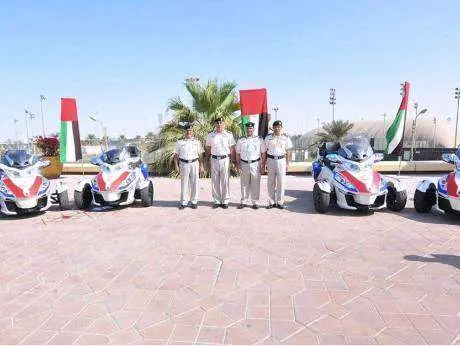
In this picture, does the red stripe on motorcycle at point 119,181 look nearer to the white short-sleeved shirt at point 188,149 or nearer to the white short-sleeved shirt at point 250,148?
the white short-sleeved shirt at point 188,149

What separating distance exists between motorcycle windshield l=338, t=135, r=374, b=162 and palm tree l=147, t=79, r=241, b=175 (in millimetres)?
5663

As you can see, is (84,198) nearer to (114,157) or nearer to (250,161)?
(114,157)

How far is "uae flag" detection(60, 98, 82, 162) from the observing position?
29.5 ft

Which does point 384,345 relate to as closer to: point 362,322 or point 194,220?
point 362,322

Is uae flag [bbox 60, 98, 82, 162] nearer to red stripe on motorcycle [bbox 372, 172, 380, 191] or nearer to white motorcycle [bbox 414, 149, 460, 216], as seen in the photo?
red stripe on motorcycle [bbox 372, 172, 380, 191]

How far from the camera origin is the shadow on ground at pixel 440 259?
3955 mm

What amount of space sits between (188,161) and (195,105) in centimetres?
598

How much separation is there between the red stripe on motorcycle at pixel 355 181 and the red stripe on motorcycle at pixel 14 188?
18.8 feet

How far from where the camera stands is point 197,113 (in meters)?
12.4

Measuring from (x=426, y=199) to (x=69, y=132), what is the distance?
8.39m

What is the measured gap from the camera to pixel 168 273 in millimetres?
3736

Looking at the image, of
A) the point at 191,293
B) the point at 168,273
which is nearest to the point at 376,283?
the point at 191,293

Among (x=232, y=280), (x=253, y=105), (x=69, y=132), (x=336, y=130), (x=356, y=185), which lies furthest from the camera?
(x=336, y=130)

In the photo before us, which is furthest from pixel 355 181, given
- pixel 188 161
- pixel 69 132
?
pixel 69 132
